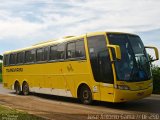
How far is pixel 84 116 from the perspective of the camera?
13.2 meters

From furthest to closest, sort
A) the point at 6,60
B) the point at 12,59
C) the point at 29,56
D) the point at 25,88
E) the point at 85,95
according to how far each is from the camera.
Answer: the point at 6,60 → the point at 12,59 → the point at 25,88 → the point at 29,56 → the point at 85,95

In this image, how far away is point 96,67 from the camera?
16156mm

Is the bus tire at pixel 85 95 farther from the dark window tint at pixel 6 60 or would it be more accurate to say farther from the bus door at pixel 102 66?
the dark window tint at pixel 6 60

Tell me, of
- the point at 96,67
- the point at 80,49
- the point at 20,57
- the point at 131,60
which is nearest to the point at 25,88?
the point at 20,57

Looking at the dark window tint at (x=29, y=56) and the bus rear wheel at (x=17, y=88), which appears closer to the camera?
the dark window tint at (x=29, y=56)

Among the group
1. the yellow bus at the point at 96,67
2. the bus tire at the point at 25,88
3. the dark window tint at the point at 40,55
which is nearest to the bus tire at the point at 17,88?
the bus tire at the point at 25,88

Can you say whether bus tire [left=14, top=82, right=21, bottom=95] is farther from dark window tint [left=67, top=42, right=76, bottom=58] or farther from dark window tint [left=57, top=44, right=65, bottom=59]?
dark window tint [left=67, top=42, right=76, bottom=58]

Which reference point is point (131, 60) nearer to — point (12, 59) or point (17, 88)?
point (17, 88)

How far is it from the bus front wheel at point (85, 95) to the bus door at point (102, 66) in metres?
1.04

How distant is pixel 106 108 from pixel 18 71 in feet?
35.4

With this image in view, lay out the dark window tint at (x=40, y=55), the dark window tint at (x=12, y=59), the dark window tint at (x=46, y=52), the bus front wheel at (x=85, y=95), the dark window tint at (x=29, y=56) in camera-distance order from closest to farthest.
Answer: the bus front wheel at (x=85, y=95) < the dark window tint at (x=46, y=52) < the dark window tint at (x=40, y=55) < the dark window tint at (x=29, y=56) < the dark window tint at (x=12, y=59)

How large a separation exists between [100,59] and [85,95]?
→ 7.47 feet

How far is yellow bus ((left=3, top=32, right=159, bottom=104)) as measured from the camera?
49.4 ft

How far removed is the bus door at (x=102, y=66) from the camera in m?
15.3
